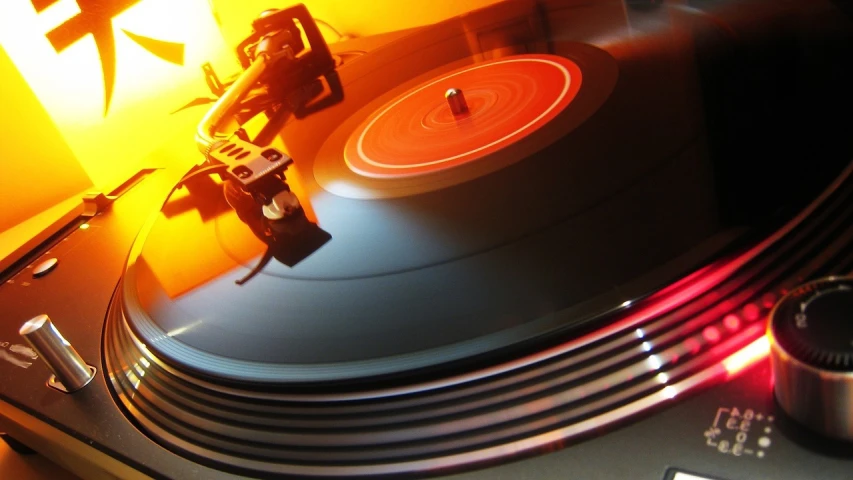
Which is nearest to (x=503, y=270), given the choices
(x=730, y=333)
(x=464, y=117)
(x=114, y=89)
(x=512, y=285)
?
(x=512, y=285)

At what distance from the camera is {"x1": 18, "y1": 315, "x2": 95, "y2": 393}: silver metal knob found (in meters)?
0.64

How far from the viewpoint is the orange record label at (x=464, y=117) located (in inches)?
30.5

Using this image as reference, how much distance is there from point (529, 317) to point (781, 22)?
1.58 feet

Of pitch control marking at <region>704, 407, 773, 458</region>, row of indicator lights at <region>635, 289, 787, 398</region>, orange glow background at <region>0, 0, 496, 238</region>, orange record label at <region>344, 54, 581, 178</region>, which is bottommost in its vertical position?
pitch control marking at <region>704, 407, 773, 458</region>

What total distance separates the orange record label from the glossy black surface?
0.03 metres

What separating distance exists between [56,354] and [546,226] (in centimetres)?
46

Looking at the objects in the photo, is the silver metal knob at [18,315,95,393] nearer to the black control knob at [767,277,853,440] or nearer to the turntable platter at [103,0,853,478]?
the turntable platter at [103,0,853,478]

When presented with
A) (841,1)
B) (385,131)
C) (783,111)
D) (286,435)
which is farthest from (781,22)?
(286,435)

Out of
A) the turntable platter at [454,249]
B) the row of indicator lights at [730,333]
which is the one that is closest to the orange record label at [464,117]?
the turntable platter at [454,249]

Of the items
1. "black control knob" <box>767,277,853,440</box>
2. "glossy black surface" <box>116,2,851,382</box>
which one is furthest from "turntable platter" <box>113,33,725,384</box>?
"black control knob" <box>767,277,853,440</box>

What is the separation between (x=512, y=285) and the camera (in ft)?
1.65

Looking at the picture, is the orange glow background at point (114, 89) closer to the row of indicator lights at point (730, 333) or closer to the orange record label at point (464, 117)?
the orange record label at point (464, 117)

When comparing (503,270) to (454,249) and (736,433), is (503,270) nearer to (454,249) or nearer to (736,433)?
(454,249)

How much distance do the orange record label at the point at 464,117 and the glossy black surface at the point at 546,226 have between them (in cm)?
3
